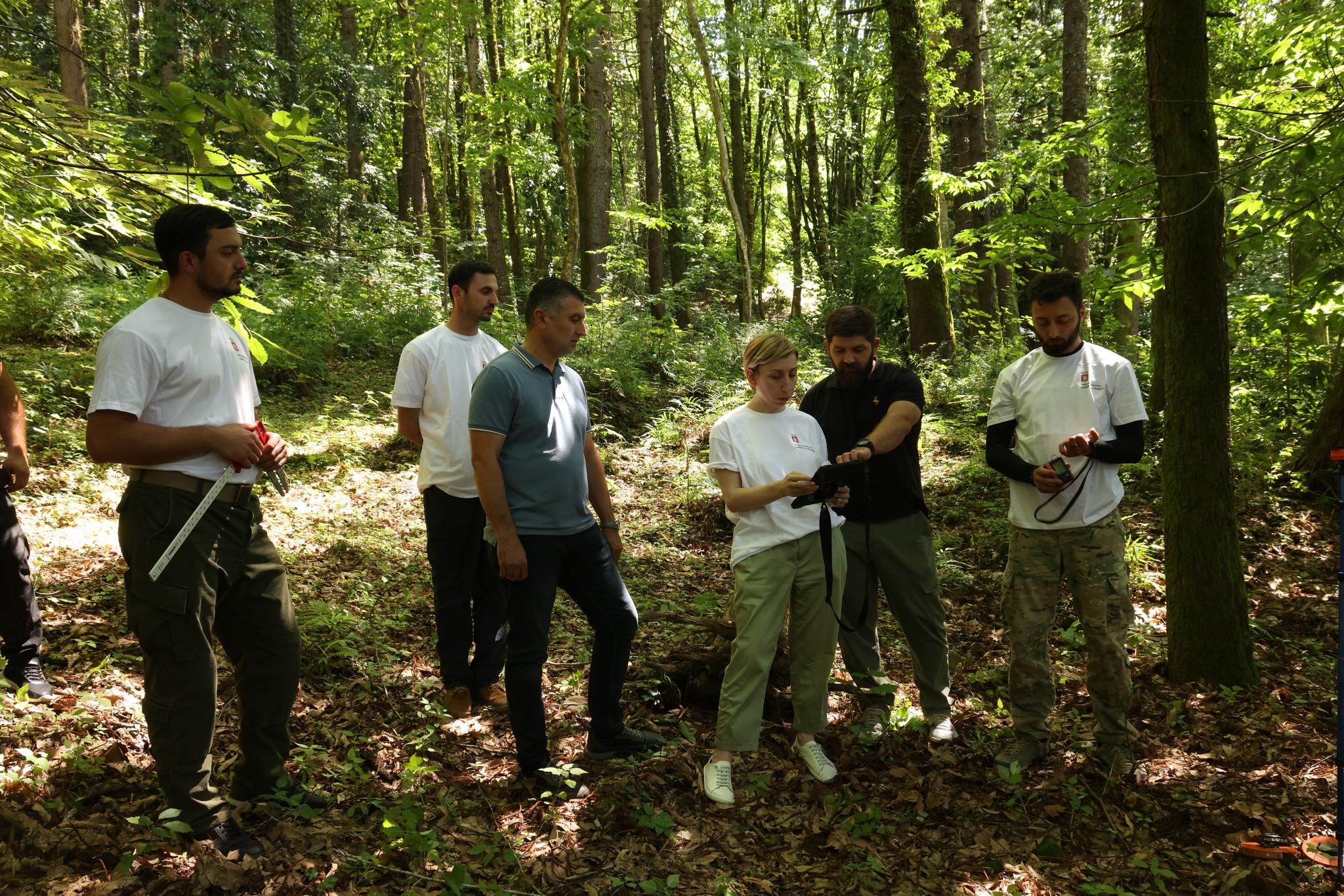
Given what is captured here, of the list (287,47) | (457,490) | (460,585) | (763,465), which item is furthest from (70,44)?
(763,465)

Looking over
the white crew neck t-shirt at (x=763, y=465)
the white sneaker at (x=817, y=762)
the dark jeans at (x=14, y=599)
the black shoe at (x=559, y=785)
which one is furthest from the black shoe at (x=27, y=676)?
the white sneaker at (x=817, y=762)

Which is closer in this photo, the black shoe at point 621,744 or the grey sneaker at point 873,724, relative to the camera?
the black shoe at point 621,744

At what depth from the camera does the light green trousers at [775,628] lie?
377cm

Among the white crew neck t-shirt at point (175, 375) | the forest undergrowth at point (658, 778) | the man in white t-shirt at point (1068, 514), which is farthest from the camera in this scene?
the man in white t-shirt at point (1068, 514)

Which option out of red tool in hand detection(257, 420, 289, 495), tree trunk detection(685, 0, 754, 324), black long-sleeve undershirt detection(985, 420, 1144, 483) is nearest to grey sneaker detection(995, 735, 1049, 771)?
black long-sleeve undershirt detection(985, 420, 1144, 483)

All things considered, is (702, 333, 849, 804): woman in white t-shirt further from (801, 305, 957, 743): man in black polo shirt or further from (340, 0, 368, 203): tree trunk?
(340, 0, 368, 203): tree trunk

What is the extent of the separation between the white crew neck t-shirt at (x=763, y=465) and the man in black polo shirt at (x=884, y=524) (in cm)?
51

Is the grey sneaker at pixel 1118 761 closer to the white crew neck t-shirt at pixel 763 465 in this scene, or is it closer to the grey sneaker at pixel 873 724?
the grey sneaker at pixel 873 724

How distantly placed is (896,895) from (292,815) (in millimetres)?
2429

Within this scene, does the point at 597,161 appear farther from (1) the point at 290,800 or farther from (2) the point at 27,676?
(1) the point at 290,800

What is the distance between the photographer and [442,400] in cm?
459

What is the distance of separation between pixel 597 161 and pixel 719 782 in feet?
45.0

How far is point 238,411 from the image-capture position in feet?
10.5

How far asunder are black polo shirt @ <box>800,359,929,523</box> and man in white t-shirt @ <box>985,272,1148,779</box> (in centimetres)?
41
